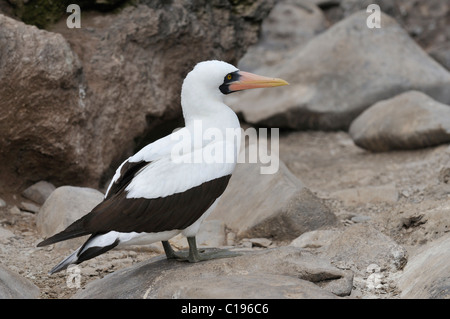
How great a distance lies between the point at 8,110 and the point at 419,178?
4.47 m

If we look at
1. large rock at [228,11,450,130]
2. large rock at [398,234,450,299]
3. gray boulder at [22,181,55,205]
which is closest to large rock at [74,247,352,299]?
large rock at [398,234,450,299]

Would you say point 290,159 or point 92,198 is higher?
point 92,198

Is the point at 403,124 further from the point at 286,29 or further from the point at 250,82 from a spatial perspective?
the point at 286,29

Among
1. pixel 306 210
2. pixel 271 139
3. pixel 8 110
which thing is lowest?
pixel 271 139

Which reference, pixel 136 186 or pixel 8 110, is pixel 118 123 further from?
pixel 136 186

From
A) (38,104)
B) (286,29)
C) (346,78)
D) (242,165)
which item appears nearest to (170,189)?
(242,165)

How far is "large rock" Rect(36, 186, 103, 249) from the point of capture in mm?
6645

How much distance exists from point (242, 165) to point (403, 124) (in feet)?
9.10

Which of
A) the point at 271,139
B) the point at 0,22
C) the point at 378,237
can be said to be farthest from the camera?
the point at 271,139

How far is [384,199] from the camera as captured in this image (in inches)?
307

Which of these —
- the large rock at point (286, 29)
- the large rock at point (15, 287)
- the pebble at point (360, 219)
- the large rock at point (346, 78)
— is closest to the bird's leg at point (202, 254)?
the large rock at point (15, 287)

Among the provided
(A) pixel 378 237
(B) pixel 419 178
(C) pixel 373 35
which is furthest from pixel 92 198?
(C) pixel 373 35

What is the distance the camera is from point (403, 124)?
943 centimetres

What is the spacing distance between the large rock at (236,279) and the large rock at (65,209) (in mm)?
1423
